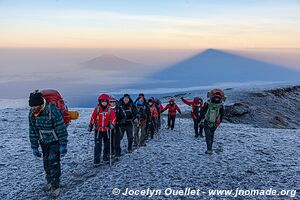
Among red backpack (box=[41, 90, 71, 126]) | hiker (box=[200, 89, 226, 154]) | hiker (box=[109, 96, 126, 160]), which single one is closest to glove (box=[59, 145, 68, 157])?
red backpack (box=[41, 90, 71, 126])

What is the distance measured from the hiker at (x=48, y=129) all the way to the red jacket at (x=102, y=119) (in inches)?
107

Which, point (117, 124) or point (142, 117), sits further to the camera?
point (142, 117)

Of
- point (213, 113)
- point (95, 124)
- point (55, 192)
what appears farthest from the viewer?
point (213, 113)

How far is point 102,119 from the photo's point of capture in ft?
43.8

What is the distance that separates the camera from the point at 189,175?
41.8ft

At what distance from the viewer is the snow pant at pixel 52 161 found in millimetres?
10789

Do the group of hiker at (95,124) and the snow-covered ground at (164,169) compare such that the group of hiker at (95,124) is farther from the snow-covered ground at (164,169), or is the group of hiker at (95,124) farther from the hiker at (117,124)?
the snow-covered ground at (164,169)

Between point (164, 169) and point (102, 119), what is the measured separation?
129 inches

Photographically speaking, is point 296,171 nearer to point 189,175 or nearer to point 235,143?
point 189,175

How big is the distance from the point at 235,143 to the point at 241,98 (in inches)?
1416

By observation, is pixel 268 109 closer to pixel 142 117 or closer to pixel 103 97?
pixel 142 117

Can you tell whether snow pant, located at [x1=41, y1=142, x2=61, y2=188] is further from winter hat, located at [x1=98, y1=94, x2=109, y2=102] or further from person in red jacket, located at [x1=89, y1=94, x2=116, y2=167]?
winter hat, located at [x1=98, y1=94, x2=109, y2=102]

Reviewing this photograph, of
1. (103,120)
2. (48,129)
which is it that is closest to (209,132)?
(103,120)

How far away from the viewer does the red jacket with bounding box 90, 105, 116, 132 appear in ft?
43.9
